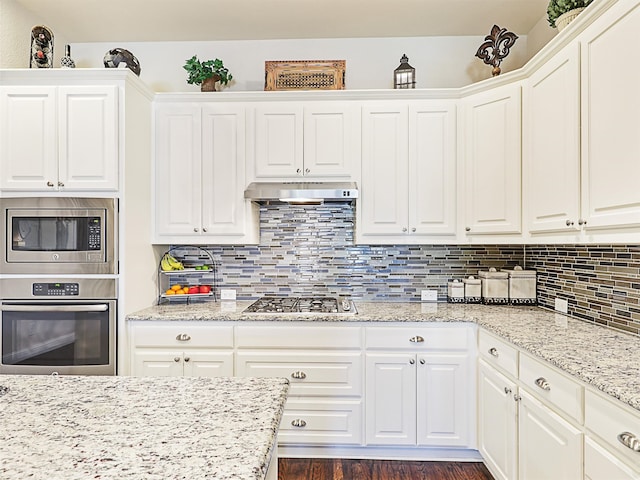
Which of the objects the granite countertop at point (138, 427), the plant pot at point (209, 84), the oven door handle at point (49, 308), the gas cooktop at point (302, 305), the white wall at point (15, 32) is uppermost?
the white wall at point (15, 32)

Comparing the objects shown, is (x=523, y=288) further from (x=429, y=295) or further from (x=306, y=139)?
(x=306, y=139)

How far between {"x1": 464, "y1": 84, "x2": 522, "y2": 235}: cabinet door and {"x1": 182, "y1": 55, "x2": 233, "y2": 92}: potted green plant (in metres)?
1.71

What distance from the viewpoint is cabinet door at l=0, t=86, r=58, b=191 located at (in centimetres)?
239

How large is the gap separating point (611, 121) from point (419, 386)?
5.42 ft

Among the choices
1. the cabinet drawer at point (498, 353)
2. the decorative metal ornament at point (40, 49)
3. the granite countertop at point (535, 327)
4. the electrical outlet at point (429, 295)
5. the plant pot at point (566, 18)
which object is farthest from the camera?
the electrical outlet at point (429, 295)

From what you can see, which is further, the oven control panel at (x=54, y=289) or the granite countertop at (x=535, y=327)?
the oven control panel at (x=54, y=289)

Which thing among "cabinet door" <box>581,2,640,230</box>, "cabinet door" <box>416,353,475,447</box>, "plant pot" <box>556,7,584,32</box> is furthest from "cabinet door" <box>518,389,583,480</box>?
"plant pot" <box>556,7,584,32</box>

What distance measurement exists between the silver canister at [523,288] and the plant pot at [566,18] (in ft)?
4.92

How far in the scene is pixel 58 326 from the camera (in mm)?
2371

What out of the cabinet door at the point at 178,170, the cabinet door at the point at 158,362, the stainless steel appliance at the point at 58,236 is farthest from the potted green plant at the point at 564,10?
the cabinet door at the point at 158,362

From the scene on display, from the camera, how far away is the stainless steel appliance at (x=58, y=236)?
236 centimetres

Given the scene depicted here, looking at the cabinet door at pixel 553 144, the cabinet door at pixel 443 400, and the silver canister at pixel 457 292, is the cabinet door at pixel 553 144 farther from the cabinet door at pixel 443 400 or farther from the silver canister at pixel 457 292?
the cabinet door at pixel 443 400

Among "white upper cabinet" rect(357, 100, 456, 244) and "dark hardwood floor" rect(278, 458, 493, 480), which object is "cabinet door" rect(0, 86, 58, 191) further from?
"dark hardwood floor" rect(278, 458, 493, 480)

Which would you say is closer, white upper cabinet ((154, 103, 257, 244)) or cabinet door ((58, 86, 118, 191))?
cabinet door ((58, 86, 118, 191))
